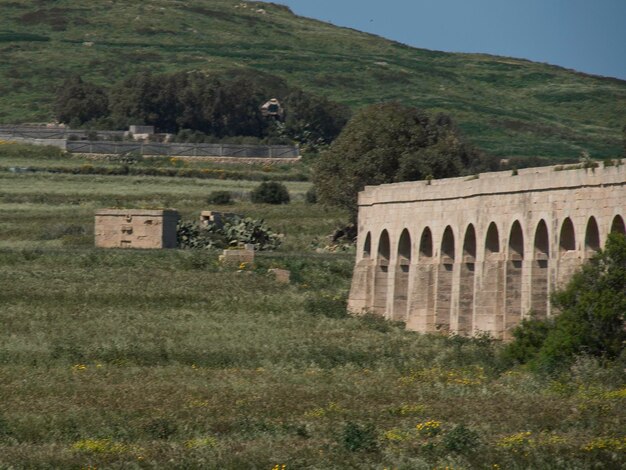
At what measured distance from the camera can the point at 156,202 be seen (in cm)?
8475

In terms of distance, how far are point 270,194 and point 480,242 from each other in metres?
38.4

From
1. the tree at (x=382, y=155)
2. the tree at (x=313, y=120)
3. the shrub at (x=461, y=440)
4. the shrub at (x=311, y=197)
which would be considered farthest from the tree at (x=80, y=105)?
the shrub at (x=461, y=440)

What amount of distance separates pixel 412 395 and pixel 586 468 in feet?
30.9

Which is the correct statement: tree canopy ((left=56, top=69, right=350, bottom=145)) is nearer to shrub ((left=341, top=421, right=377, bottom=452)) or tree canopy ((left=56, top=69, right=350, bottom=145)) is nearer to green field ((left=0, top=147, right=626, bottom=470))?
green field ((left=0, top=147, right=626, bottom=470))

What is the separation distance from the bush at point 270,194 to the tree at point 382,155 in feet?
31.9

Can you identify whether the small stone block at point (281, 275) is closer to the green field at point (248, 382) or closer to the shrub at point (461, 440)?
the green field at point (248, 382)

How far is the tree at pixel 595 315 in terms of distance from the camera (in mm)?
38344

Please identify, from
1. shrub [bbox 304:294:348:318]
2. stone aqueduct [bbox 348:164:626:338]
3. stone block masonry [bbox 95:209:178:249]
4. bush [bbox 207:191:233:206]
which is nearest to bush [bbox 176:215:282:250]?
stone block masonry [bbox 95:209:178:249]

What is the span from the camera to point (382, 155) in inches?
2926

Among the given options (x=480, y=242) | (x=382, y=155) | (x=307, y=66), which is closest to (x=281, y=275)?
(x=480, y=242)

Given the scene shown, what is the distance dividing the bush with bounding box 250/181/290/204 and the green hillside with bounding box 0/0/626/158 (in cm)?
4206

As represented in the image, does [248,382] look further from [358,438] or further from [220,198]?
[220,198]

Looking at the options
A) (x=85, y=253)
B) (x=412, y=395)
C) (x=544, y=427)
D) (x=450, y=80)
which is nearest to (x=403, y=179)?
(x=85, y=253)

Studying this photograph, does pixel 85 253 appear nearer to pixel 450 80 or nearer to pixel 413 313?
pixel 413 313
